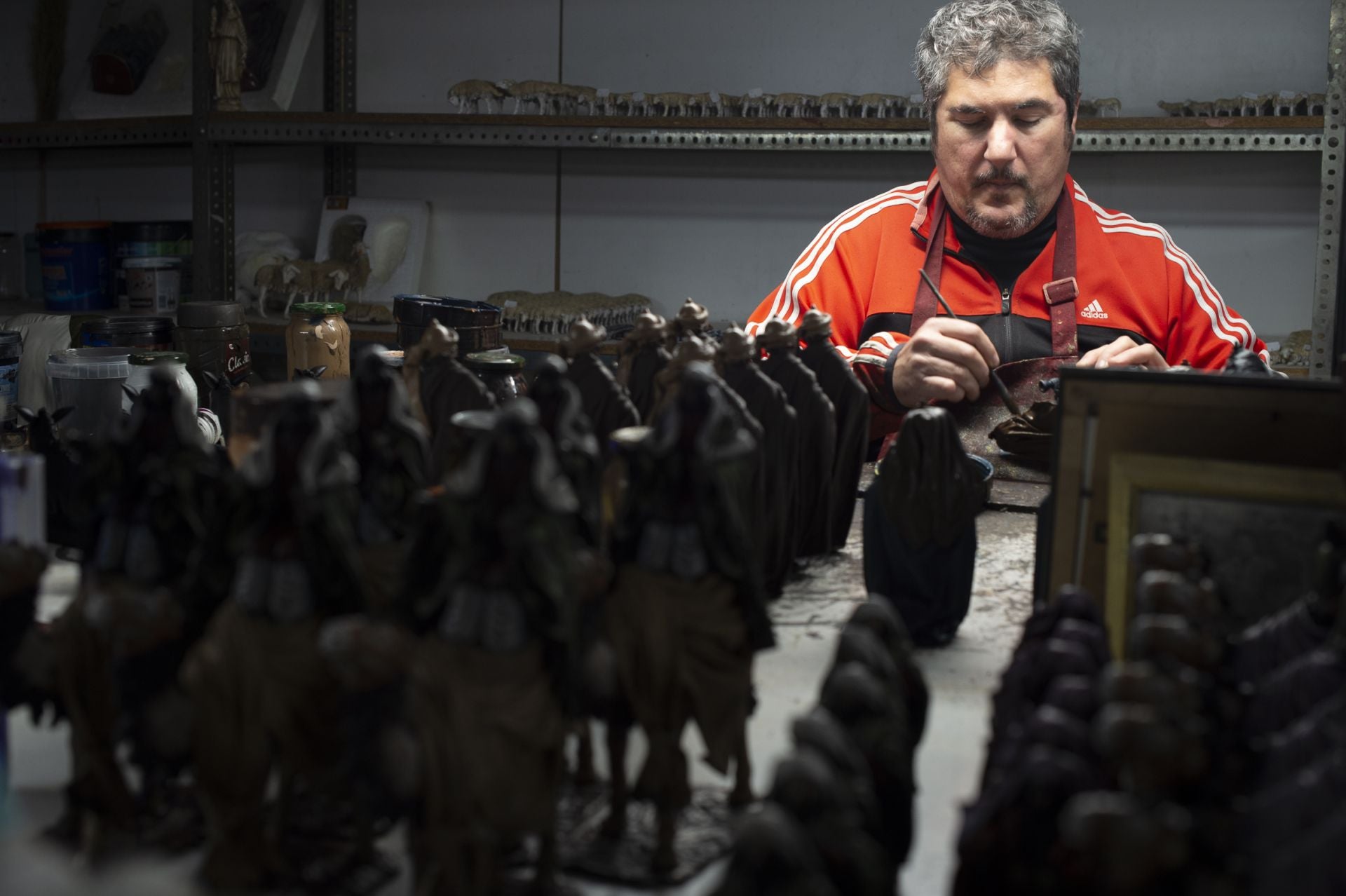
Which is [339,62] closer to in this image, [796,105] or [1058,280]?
[796,105]

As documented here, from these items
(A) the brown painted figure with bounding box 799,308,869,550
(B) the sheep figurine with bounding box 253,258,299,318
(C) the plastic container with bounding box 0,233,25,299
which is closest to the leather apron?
(A) the brown painted figure with bounding box 799,308,869,550

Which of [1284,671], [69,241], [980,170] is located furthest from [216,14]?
[1284,671]


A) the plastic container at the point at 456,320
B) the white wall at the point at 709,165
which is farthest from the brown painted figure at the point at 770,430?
the white wall at the point at 709,165

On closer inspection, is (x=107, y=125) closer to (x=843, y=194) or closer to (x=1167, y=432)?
(x=843, y=194)

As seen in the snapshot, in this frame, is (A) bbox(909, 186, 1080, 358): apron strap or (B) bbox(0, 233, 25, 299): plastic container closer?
(A) bbox(909, 186, 1080, 358): apron strap

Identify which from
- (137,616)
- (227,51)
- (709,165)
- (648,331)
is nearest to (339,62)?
(227,51)

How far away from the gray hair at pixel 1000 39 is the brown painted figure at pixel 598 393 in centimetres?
143

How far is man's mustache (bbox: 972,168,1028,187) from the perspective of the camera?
2.58 metres

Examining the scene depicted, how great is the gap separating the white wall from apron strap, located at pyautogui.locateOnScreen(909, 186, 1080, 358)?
759 mm

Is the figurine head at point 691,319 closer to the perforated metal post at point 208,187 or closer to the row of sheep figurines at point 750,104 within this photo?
the row of sheep figurines at point 750,104

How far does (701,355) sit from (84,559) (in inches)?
25.4

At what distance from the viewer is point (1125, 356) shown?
2119 mm

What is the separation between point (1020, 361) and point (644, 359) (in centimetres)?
107

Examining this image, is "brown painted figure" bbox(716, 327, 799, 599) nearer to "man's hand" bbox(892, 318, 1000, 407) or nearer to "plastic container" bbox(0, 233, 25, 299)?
"man's hand" bbox(892, 318, 1000, 407)
